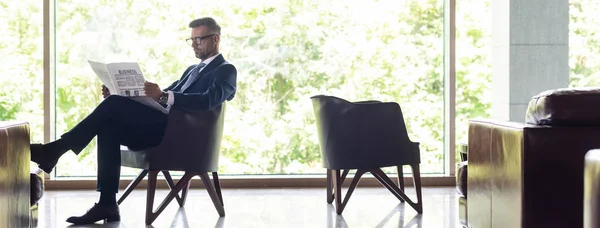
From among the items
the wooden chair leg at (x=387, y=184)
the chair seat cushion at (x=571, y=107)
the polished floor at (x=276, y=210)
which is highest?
the chair seat cushion at (x=571, y=107)

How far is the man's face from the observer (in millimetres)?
4633

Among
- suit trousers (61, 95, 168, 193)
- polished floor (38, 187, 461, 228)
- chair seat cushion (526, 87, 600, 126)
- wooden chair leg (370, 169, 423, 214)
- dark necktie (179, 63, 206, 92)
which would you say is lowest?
polished floor (38, 187, 461, 228)

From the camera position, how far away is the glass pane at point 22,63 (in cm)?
598

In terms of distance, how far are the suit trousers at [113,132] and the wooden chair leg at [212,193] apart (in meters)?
0.36

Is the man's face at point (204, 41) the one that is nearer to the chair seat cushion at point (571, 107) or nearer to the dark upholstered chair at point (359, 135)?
the dark upholstered chair at point (359, 135)

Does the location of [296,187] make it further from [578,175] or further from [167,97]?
[578,175]

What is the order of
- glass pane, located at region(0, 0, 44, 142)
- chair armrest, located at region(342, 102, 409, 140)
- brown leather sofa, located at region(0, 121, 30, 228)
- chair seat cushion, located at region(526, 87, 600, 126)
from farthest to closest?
glass pane, located at region(0, 0, 44, 142), chair armrest, located at region(342, 102, 409, 140), brown leather sofa, located at region(0, 121, 30, 228), chair seat cushion, located at region(526, 87, 600, 126)

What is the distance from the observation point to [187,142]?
4203 mm

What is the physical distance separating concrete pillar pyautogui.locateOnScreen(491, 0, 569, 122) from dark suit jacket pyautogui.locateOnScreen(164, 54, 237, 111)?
215 centimetres

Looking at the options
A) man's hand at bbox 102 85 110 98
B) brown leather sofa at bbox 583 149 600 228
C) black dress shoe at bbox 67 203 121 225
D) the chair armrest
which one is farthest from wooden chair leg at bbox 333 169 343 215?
brown leather sofa at bbox 583 149 600 228

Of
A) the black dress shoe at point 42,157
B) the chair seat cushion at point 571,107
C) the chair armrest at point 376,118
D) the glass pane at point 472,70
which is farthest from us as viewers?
the glass pane at point 472,70

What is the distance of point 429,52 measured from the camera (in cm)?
626

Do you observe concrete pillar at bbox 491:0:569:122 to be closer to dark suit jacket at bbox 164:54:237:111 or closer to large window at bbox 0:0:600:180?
large window at bbox 0:0:600:180

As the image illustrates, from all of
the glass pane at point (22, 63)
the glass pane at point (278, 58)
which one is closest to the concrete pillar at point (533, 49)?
the glass pane at point (278, 58)
